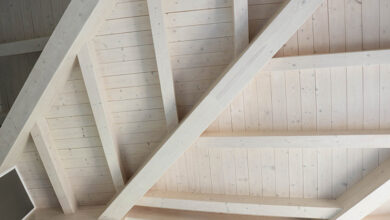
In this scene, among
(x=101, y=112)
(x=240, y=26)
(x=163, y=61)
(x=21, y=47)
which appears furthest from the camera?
(x=21, y=47)

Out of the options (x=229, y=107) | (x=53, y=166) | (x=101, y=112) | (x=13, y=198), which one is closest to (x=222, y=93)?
(x=229, y=107)

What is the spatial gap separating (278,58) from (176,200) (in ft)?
4.09

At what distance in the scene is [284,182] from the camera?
7.20 ft

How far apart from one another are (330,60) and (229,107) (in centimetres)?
68

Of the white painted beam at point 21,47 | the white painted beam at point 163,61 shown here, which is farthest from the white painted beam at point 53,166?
the white painted beam at point 163,61

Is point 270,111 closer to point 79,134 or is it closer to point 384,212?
point 384,212

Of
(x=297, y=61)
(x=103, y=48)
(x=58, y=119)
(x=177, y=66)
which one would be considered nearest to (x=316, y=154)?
(x=297, y=61)

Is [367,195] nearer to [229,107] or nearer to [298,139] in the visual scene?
[298,139]

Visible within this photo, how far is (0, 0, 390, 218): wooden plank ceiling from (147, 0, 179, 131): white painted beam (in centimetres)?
11

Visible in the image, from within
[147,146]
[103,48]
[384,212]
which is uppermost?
[103,48]

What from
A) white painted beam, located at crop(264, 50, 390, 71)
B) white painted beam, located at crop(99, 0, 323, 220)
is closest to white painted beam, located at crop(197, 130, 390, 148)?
white painted beam, located at crop(99, 0, 323, 220)

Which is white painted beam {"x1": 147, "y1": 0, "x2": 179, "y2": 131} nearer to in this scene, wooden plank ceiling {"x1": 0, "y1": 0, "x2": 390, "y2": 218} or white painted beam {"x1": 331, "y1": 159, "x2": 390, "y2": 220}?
wooden plank ceiling {"x1": 0, "y1": 0, "x2": 390, "y2": 218}

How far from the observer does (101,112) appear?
78.7 inches

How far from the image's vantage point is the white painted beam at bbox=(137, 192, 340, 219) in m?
2.10
